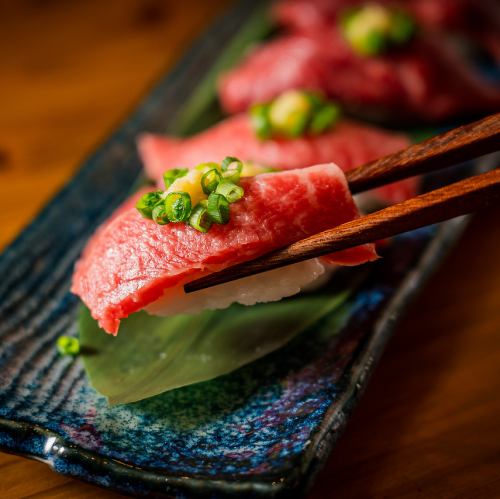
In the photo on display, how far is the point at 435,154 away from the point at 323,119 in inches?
35.8

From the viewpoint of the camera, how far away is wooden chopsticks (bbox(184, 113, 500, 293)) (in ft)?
5.46

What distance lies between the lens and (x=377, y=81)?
3320 mm

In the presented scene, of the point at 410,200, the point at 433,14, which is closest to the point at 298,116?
the point at 410,200

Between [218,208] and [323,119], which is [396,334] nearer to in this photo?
[218,208]

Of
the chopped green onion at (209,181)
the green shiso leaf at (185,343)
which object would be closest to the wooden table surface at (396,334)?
the green shiso leaf at (185,343)

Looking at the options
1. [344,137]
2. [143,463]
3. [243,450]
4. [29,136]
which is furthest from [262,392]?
[29,136]

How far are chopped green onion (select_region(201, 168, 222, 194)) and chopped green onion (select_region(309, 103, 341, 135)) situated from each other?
0.95 meters

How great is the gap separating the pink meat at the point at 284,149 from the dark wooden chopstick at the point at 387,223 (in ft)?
2.82

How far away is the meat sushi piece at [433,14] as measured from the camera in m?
3.83

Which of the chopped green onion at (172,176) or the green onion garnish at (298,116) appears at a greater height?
the chopped green onion at (172,176)

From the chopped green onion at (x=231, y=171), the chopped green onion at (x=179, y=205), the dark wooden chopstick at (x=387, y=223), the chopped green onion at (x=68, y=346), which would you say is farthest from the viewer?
the chopped green onion at (x=68, y=346)

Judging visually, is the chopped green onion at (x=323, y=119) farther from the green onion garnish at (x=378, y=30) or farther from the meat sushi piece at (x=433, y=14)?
the meat sushi piece at (x=433, y=14)

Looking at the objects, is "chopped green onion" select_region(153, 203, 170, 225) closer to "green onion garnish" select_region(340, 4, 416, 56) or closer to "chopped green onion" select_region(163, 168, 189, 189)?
"chopped green onion" select_region(163, 168, 189, 189)

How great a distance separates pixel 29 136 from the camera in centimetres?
360
